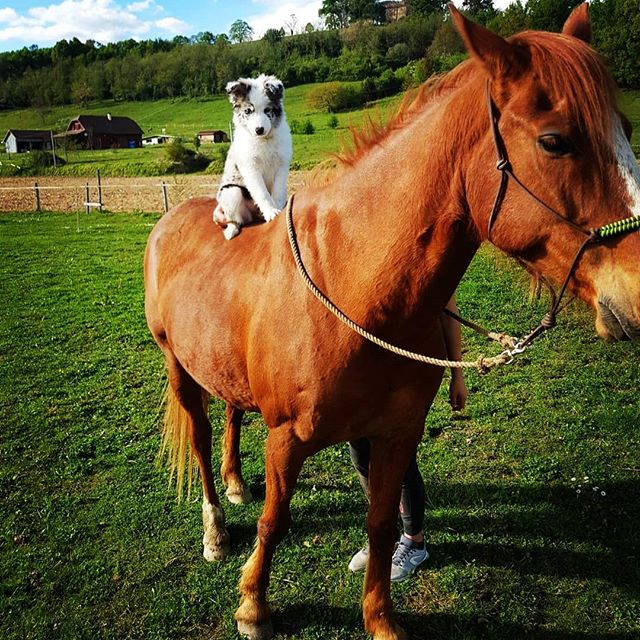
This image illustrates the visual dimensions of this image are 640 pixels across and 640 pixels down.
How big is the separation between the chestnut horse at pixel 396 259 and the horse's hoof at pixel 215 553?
0.02 meters

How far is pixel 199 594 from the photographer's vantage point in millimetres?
3322

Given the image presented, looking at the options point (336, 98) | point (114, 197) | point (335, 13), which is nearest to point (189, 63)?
point (335, 13)

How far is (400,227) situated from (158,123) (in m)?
83.4

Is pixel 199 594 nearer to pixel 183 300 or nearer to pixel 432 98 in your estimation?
pixel 183 300

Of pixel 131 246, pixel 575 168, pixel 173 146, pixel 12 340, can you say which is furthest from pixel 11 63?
Result: pixel 575 168

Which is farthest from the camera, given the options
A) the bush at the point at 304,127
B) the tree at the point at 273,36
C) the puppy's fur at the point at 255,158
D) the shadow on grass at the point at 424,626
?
the tree at the point at 273,36

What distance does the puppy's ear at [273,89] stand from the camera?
3.70 metres

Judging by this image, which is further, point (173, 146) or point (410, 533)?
point (173, 146)

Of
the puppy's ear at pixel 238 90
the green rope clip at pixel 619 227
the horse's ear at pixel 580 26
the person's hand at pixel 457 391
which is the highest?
the puppy's ear at pixel 238 90

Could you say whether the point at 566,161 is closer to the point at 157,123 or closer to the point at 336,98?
the point at 336,98

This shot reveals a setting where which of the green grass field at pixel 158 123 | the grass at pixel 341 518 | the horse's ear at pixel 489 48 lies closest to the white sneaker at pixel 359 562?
the grass at pixel 341 518

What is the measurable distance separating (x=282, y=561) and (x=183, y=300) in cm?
185

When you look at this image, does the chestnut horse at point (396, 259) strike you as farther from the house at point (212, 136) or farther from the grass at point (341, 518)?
the house at point (212, 136)

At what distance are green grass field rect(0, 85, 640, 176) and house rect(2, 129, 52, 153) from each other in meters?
7.12
